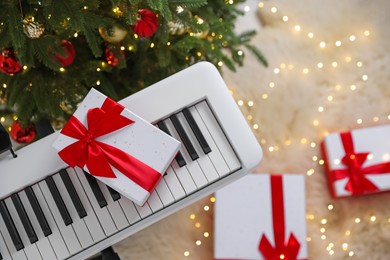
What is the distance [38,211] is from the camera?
1.30 m

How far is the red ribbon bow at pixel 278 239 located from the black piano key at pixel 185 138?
814mm

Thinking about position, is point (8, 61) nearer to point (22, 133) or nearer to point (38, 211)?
point (22, 133)

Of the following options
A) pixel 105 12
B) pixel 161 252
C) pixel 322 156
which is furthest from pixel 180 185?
pixel 322 156

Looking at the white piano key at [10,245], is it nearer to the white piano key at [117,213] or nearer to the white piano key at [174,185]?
the white piano key at [117,213]

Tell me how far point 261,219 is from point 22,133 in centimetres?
95

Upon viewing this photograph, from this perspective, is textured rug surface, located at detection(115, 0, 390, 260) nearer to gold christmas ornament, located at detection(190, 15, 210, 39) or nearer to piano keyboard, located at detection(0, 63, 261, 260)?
gold christmas ornament, located at detection(190, 15, 210, 39)

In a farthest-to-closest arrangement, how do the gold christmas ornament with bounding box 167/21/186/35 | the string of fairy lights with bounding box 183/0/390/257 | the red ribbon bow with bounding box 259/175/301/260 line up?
the string of fairy lights with bounding box 183/0/390/257
the red ribbon bow with bounding box 259/175/301/260
the gold christmas ornament with bounding box 167/21/186/35

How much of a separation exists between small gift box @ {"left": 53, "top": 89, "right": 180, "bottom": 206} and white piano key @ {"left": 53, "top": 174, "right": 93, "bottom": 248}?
0.10 metres

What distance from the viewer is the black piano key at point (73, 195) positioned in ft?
4.28

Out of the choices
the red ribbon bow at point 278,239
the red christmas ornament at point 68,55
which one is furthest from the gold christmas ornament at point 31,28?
the red ribbon bow at point 278,239

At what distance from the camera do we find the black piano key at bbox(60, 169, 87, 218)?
1.30 meters

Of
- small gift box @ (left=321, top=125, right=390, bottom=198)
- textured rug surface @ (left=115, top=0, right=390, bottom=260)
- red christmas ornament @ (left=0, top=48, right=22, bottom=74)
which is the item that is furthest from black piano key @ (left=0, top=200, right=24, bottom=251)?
small gift box @ (left=321, top=125, right=390, bottom=198)

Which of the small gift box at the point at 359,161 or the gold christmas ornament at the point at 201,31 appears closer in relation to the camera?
the gold christmas ornament at the point at 201,31

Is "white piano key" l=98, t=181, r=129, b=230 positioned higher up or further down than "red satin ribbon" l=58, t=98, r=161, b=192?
further down
